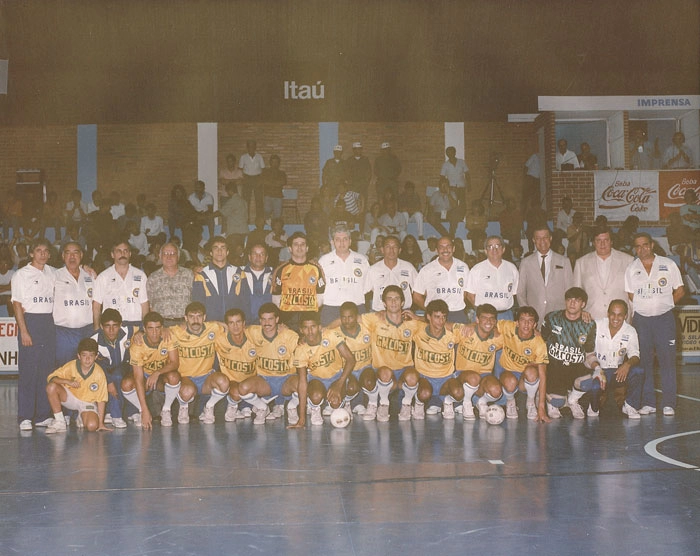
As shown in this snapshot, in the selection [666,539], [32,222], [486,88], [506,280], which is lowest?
[666,539]

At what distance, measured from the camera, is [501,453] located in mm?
7750

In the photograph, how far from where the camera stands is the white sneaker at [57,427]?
9272 millimetres

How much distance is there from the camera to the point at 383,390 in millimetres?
10102

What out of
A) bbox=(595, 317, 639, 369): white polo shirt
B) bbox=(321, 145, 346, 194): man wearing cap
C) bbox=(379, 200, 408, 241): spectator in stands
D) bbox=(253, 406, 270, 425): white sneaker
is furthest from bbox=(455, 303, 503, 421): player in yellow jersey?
bbox=(321, 145, 346, 194): man wearing cap

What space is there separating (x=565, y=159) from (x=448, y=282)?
11.3 meters

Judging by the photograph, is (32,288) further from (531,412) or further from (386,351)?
(531,412)

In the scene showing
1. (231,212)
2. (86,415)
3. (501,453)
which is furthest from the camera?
(231,212)

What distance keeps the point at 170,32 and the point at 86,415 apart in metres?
7.67

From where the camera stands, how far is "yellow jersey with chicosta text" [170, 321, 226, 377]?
389 inches

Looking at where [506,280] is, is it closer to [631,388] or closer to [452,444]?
[631,388]

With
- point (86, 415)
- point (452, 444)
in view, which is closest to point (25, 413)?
point (86, 415)

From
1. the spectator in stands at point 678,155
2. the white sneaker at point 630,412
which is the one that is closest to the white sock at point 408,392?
the white sneaker at point 630,412

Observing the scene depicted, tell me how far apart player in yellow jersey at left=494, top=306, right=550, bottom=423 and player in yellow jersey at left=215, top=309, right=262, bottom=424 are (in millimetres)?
2979

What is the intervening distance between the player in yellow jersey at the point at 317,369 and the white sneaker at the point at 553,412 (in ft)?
8.04
